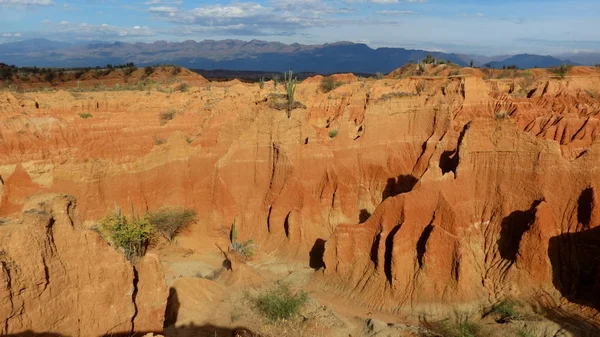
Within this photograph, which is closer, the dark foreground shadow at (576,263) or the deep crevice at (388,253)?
the dark foreground shadow at (576,263)

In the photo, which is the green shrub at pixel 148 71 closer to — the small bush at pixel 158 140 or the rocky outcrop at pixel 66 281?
the small bush at pixel 158 140

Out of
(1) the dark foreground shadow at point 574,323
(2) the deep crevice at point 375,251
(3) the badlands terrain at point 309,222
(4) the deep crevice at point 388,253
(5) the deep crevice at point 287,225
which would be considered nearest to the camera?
(3) the badlands terrain at point 309,222

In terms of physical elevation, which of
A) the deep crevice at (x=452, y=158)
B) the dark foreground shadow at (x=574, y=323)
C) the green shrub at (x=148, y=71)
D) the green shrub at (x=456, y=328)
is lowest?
the green shrub at (x=456, y=328)

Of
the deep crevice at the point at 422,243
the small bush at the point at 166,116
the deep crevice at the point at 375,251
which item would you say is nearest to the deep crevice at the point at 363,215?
the deep crevice at the point at 375,251

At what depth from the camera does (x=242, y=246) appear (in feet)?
63.1

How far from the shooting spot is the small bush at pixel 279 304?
46.3 feet

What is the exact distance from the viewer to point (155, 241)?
19.4 metres

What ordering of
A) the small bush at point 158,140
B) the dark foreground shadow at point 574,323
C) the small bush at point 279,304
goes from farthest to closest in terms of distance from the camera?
the small bush at point 158,140 → the small bush at point 279,304 → the dark foreground shadow at point 574,323

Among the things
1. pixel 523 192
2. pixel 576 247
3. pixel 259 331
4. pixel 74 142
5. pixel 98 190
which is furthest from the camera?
pixel 74 142

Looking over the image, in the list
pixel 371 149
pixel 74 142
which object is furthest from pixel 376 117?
pixel 74 142

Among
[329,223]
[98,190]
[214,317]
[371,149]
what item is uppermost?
[371,149]

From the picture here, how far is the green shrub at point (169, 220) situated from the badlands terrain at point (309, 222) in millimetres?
521

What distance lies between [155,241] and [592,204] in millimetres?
16132

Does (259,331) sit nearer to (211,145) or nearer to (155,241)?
(155,241)
